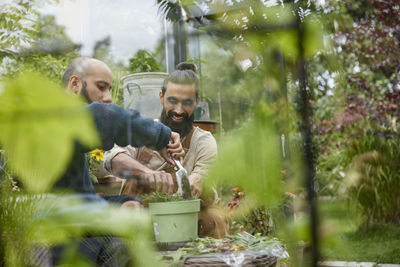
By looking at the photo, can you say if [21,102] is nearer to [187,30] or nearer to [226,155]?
[226,155]

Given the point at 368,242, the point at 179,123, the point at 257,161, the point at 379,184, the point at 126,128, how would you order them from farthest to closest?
→ the point at 379,184
the point at 368,242
the point at 179,123
the point at 126,128
the point at 257,161

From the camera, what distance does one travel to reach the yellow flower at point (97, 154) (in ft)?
3.20

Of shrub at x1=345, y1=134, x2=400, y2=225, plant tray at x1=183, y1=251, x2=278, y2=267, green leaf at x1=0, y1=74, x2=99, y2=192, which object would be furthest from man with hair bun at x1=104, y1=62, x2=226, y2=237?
shrub at x1=345, y1=134, x2=400, y2=225

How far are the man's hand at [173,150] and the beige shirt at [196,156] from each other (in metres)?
0.01

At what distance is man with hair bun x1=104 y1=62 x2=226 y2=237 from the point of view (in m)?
1.10

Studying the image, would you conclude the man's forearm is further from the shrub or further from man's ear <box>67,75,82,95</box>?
the shrub

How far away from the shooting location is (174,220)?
3.51 ft

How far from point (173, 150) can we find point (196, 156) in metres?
0.08

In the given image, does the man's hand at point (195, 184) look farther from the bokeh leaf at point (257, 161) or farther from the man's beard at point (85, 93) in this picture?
the man's beard at point (85, 93)

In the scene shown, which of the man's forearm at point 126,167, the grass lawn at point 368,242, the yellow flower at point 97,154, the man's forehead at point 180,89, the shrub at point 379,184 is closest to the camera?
the yellow flower at point 97,154

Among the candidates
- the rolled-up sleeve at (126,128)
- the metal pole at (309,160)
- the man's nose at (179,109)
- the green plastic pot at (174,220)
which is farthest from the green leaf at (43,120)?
the man's nose at (179,109)

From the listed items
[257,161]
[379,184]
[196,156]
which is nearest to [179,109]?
[196,156]

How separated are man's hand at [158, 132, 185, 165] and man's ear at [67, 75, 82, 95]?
28 cm

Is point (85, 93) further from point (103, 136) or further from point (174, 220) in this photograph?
point (174, 220)
